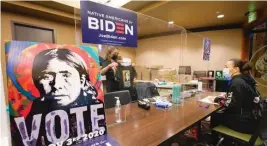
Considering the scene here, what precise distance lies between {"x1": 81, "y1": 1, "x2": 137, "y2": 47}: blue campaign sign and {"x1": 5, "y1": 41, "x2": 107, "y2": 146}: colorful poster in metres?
0.19

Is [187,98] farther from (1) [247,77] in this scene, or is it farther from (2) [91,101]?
(2) [91,101]

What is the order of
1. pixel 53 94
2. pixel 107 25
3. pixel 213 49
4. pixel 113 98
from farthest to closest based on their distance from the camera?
pixel 213 49
pixel 113 98
pixel 107 25
pixel 53 94

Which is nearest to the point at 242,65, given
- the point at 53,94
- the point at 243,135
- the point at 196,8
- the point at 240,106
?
the point at 240,106

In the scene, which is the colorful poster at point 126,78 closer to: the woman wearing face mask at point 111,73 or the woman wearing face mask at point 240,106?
the woman wearing face mask at point 111,73

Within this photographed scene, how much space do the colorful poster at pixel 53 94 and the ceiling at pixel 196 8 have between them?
2.74 meters

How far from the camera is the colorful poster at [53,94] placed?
0.63 m

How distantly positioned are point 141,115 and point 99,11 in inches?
34.8

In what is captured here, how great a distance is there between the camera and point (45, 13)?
3527 millimetres

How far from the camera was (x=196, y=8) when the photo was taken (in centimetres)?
350

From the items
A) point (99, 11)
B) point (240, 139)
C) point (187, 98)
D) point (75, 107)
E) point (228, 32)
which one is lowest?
point (240, 139)

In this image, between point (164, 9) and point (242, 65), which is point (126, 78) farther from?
point (164, 9)

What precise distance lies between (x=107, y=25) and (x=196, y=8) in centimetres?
319

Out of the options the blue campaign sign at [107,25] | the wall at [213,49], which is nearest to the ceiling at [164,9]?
the wall at [213,49]

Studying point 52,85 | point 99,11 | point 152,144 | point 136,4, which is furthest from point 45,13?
point 152,144
